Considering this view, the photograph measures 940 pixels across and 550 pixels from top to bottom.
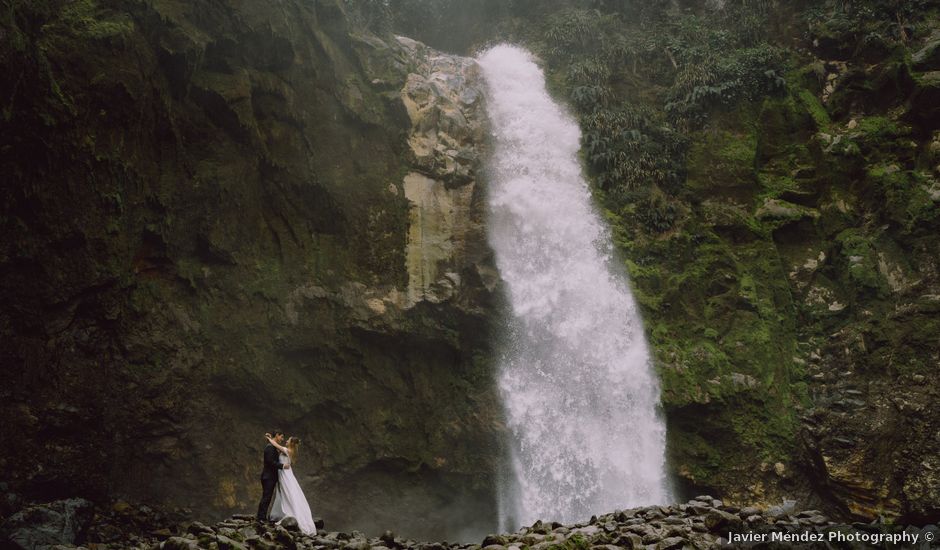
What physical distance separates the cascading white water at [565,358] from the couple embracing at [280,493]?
5.91 meters

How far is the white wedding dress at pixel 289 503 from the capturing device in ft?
27.8

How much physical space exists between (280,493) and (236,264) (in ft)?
17.8

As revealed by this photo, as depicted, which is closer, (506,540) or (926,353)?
(506,540)

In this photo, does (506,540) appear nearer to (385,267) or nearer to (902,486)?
(385,267)

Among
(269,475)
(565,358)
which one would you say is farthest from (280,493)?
(565,358)

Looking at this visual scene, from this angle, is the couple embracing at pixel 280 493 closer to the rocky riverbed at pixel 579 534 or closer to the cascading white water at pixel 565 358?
the rocky riverbed at pixel 579 534

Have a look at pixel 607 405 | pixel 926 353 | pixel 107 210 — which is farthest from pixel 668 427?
pixel 107 210

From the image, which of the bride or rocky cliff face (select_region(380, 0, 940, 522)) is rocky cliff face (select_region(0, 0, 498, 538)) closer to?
the bride

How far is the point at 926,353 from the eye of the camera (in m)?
12.5

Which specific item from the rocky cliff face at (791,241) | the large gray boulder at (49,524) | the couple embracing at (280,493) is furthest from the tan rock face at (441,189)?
the large gray boulder at (49,524)

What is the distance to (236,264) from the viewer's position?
40.8 ft

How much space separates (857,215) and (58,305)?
1653 cm

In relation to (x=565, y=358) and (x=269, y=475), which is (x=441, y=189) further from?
(x=269, y=475)

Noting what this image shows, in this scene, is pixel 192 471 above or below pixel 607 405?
below
